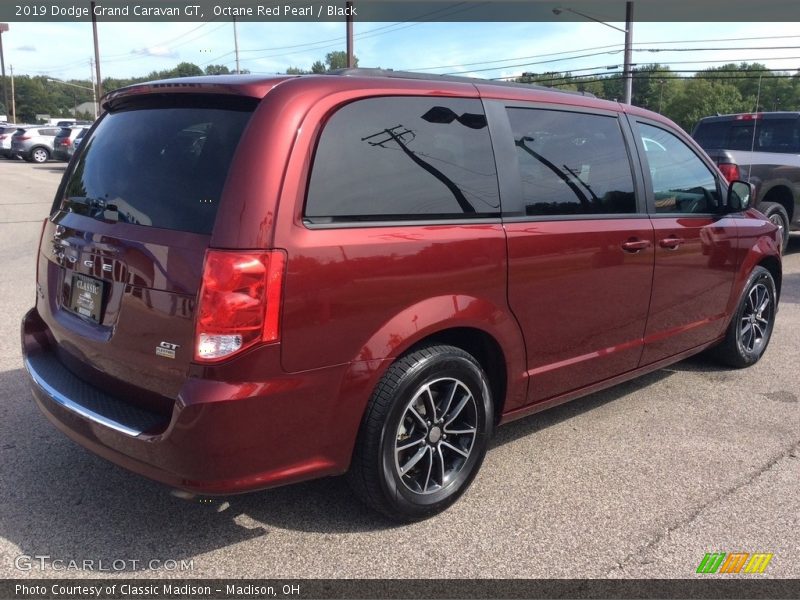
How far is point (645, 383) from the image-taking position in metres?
4.91

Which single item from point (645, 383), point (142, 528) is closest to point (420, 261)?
point (142, 528)

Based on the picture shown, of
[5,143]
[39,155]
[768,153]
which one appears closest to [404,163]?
[768,153]

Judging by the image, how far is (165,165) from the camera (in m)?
2.75

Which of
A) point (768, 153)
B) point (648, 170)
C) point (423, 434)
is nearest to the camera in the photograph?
point (423, 434)

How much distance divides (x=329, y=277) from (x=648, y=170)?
7.69 feet

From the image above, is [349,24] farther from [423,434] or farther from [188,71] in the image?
[423,434]

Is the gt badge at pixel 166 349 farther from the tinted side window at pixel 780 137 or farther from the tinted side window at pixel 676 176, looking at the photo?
the tinted side window at pixel 780 137

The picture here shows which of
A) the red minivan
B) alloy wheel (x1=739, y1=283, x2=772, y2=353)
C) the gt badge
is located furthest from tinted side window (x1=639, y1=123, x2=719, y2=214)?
the gt badge

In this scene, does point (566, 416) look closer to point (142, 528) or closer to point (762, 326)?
point (762, 326)

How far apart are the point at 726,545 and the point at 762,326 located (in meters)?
2.95

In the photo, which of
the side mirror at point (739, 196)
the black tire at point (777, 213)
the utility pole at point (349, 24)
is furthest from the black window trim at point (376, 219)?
the utility pole at point (349, 24)

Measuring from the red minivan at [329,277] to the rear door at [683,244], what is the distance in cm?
37

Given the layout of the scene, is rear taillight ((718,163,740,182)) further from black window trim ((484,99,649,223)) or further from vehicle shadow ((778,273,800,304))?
black window trim ((484,99,649,223))

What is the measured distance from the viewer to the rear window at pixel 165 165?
102 inches
